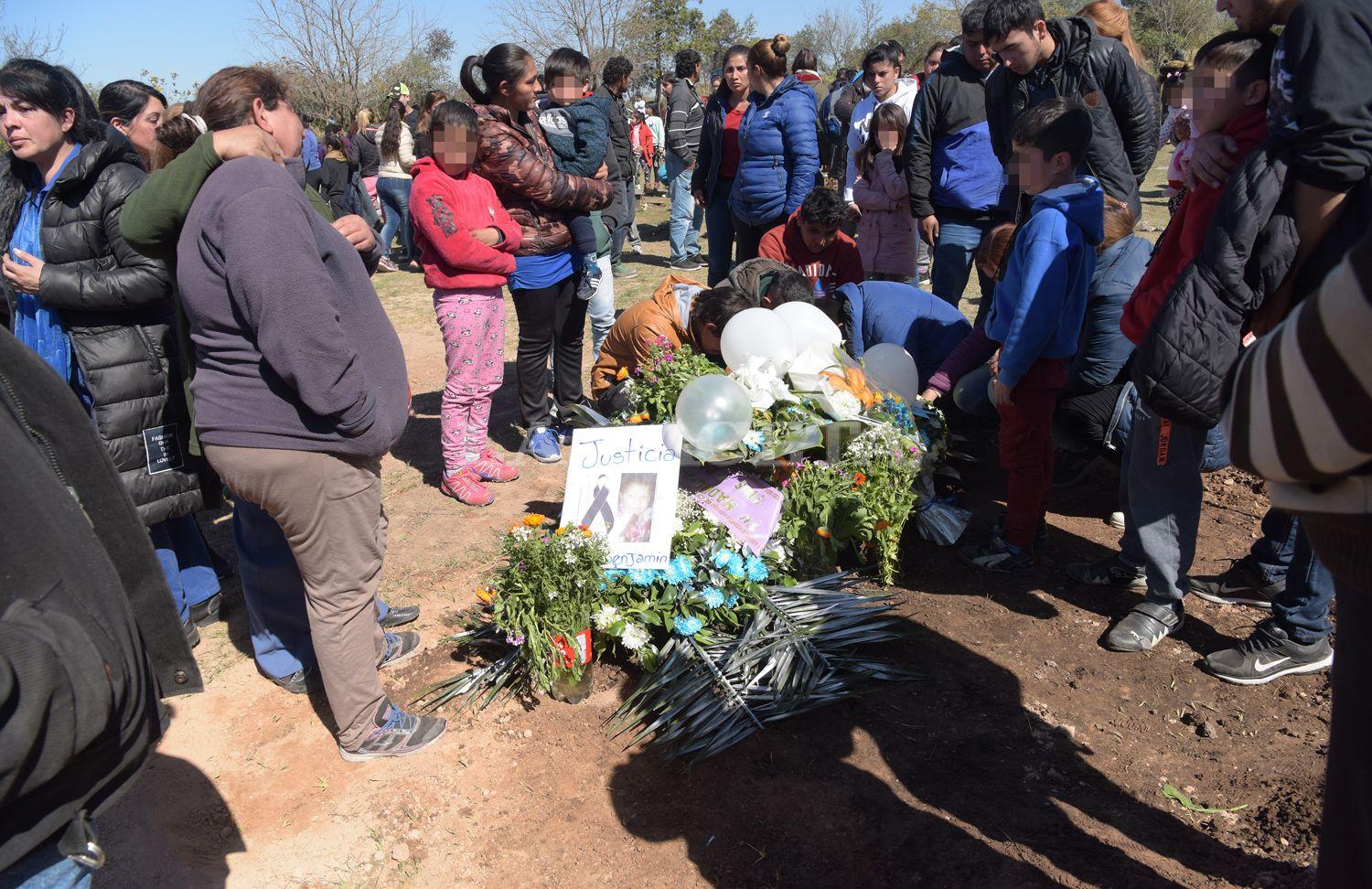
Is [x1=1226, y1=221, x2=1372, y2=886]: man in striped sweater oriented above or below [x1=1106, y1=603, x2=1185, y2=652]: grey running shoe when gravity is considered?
above

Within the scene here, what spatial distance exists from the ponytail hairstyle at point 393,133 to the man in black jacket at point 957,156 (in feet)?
21.8

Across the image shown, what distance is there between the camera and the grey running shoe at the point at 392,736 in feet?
9.70

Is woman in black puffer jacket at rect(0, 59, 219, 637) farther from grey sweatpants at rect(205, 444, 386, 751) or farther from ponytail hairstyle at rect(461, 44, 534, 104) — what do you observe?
ponytail hairstyle at rect(461, 44, 534, 104)

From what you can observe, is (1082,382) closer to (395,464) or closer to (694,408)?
(694,408)

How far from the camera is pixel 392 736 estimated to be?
2969 mm

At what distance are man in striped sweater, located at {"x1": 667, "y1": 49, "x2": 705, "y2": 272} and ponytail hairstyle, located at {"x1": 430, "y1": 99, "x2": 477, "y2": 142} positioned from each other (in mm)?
5971

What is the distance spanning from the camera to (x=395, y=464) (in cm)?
545

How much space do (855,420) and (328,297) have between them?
7.27 ft

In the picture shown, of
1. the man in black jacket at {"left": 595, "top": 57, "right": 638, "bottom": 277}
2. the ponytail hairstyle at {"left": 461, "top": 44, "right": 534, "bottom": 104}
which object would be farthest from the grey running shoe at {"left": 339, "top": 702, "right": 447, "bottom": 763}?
the man in black jacket at {"left": 595, "top": 57, "right": 638, "bottom": 277}

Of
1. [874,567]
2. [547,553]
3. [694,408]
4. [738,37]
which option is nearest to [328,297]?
[547,553]

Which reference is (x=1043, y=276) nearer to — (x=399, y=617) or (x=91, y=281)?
(x=399, y=617)

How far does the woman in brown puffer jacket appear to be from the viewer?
4609 mm

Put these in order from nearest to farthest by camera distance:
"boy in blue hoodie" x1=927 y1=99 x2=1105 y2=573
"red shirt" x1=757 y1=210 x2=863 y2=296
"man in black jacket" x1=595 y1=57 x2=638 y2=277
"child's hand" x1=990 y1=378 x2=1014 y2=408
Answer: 1. "boy in blue hoodie" x1=927 y1=99 x2=1105 y2=573
2. "child's hand" x1=990 y1=378 x2=1014 y2=408
3. "red shirt" x1=757 y1=210 x2=863 y2=296
4. "man in black jacket" x1=595 y1=57 x2=638 y2=277

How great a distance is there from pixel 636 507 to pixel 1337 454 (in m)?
2.56
